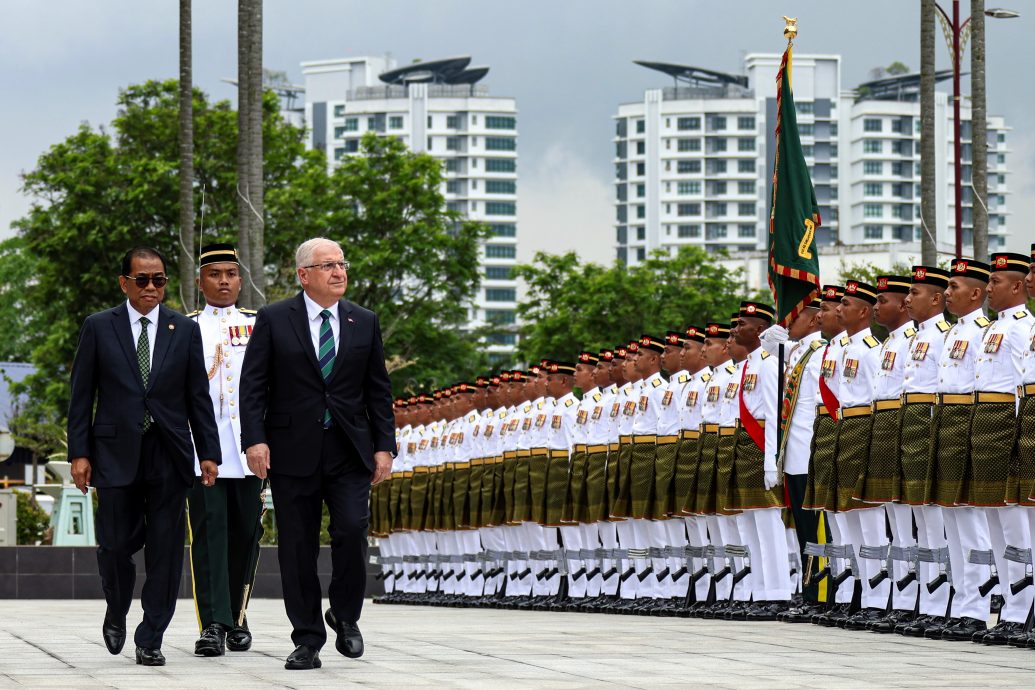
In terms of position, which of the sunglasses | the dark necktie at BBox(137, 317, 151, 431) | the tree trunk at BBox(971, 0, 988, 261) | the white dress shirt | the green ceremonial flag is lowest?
the dark necktie at BBox(137, 317, 151, 431)

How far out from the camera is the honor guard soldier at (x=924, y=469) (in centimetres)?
1170

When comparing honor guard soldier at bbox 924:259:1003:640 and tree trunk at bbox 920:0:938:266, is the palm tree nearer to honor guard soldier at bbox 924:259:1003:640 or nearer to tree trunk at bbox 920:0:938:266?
tree trunk at bbox 920:0:938:266

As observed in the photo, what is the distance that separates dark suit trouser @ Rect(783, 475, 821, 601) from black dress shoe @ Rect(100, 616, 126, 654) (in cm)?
529

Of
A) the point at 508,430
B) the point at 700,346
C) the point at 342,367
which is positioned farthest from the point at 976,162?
the point at 342,367

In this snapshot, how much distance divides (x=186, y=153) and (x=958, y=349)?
2186cm

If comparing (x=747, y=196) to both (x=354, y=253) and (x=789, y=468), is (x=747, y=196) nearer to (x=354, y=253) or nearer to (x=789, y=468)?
(x=354, y=253)

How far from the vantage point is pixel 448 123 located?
7057 inches

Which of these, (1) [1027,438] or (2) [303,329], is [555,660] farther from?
(1) [1027,438]

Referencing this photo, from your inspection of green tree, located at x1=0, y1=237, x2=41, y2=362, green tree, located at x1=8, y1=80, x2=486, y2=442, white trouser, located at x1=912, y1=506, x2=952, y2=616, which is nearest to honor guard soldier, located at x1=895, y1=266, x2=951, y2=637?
white trouser, located at x1=912, y1=506, x2=952, y2=616

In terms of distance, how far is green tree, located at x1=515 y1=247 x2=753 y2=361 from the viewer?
59969 mm

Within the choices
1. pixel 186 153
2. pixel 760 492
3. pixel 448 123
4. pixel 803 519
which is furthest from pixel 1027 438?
pixel 448 123

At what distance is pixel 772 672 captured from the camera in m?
9.02

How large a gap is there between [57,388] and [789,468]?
107ft

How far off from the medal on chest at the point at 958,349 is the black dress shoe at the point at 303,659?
14.0ft
